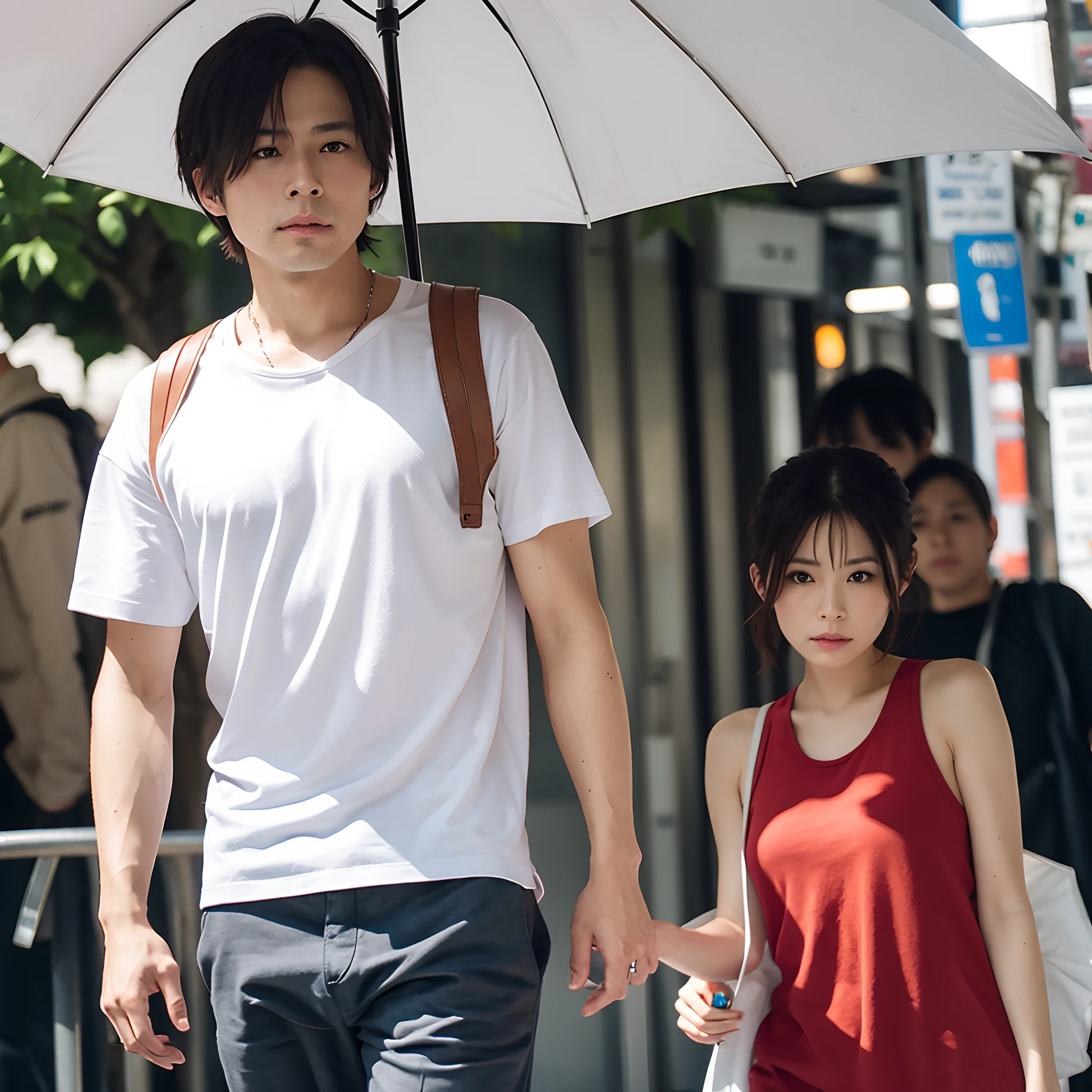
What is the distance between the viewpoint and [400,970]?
1933 millimetres

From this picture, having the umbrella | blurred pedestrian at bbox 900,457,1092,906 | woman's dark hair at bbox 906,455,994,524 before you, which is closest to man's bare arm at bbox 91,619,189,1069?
the umbrella

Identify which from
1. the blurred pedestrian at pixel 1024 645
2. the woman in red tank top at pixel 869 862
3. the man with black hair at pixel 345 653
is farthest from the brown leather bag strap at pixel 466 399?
the blurred pedestrian at pixel 1024 645

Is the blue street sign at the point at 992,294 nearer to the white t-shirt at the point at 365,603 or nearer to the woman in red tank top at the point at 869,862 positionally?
the woman in red tank top at the point at 869,862

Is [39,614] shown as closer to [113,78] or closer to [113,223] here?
[113,223]

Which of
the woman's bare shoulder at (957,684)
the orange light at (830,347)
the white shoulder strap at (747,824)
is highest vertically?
the orange light at (830,347)

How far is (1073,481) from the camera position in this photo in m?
4.70

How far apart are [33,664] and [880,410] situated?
105 inches

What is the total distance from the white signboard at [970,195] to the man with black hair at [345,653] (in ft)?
10.2

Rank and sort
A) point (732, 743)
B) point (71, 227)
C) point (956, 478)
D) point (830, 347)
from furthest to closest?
point (830, 347) → point (71, 227) → point (956, 478) → point (732, 743)

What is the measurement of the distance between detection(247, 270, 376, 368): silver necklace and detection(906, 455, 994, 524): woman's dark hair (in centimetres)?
220

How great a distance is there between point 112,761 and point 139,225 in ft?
9.58

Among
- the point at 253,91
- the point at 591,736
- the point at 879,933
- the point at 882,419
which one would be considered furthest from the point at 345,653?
the point at 882,419

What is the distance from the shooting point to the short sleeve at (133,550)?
87.4 inches

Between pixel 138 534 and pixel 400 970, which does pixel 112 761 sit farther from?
pixel 400 970
